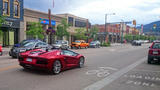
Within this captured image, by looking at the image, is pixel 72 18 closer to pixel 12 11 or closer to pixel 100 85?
pixel 12 11

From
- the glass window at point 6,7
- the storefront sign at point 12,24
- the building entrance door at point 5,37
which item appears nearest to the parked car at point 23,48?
the storefront sign at point 12,24

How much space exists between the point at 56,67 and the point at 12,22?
2096cm

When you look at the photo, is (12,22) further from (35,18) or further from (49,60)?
(49,60)

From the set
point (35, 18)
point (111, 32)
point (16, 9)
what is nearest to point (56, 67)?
point (16, 9)

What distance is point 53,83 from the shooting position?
6.09 m

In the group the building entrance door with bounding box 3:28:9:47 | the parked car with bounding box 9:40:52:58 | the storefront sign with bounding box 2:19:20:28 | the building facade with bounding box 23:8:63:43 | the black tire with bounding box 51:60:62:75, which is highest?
the building facade with bounding box 23:8:63:43

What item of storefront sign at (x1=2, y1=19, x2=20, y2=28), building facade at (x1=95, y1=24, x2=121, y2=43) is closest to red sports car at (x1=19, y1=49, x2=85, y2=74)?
storefront sign at (x1=2, y1=19, x2=20, y2=28)

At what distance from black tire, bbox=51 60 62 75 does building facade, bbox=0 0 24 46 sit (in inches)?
774

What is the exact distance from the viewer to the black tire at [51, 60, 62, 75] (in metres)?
7.34

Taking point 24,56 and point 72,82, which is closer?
point 72,82

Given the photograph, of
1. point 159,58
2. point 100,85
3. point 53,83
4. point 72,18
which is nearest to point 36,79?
point 53,83

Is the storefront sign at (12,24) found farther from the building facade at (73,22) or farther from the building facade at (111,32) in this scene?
the building facade at (111,32)

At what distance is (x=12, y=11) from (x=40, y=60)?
2132 centimetres

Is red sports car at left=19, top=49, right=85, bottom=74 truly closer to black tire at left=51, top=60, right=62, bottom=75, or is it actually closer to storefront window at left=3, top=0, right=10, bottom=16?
black tire at left=51, top=60, right=62, bottom=75
